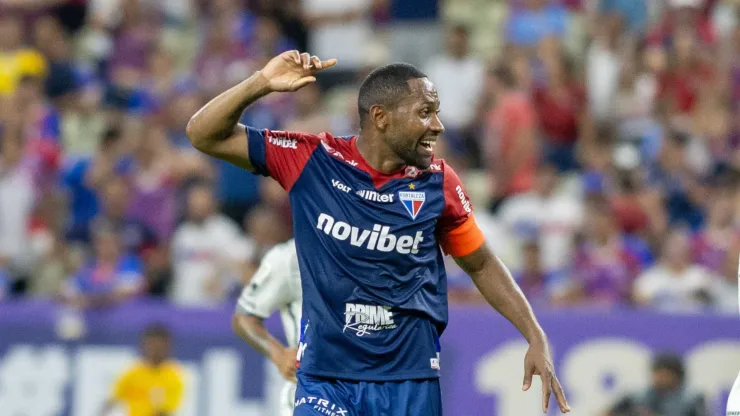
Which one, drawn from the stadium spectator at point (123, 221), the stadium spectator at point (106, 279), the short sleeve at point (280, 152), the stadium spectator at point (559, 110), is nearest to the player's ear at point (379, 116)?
the short sleeve at point (280, 152)

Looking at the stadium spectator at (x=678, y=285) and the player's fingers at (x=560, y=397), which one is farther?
the stadium spectator at (x=678, y=285)

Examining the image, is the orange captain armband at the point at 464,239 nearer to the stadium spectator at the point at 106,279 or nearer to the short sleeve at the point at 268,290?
the short sleeve at the point at 268,290

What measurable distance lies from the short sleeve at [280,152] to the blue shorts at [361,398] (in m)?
0.99

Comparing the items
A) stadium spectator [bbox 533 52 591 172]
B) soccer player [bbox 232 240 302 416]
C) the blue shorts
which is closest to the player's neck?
the blue shorts

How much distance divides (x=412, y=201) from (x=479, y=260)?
1.64 ft

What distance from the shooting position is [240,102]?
6520 mm

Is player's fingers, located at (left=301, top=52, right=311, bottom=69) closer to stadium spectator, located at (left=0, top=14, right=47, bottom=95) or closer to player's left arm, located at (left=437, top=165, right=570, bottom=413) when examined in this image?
player's left arm, located at (left=437, top=165, right=570, bottom=413)

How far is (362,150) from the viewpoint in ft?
22.7

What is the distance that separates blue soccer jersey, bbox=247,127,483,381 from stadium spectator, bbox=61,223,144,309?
725 cm

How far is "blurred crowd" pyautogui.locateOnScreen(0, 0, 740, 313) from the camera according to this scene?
523 inches

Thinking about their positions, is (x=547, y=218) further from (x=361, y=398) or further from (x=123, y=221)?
(x=361, y=398)

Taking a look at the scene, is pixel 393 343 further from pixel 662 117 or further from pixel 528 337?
pixel 662 117

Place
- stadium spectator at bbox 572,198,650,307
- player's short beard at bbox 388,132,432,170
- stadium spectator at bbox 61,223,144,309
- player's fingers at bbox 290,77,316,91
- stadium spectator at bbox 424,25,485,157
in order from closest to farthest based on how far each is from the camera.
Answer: player's fingers at bbox 290,77,316,91 → player's short beard at bbox 388,132,432,170 → stadium spectator at bbox 572,198,650,307 → stadium spectator at bbox 61,223,144,309 → stadium spectator at bbox 424,25,485,157

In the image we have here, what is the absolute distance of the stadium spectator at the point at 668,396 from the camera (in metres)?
11.8
